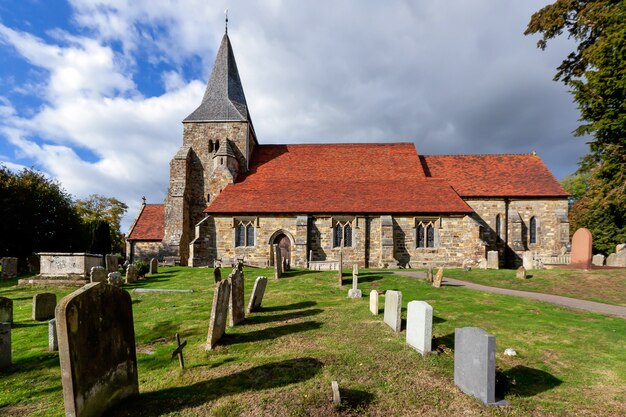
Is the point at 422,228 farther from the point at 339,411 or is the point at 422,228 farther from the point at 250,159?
the point at 339,411

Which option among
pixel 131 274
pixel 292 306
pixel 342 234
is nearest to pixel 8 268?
pixel 131 274

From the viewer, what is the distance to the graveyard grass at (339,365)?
4.80m

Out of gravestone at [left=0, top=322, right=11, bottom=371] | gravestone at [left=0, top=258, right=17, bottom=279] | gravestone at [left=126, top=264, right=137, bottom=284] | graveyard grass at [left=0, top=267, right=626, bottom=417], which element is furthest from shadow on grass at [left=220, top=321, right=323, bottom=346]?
gravestone at [left=0, top=258, right=17, bottom=279]

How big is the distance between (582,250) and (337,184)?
606 inches

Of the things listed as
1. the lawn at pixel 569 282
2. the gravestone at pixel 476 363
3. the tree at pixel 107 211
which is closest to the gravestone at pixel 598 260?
the lawn at pixel 569 282

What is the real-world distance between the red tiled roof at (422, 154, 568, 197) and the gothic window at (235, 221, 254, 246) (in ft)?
51.6

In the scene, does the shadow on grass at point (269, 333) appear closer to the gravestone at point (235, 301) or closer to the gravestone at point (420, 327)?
the gravestone at point (235, 301)

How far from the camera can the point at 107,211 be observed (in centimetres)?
5100

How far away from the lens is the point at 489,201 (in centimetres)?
2525

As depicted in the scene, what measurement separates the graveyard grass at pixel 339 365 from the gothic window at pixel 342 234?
11.9 meters

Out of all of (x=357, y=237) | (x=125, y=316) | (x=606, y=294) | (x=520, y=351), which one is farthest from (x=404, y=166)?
(x=125, y=316)

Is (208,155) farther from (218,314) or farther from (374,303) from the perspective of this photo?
(218,314)

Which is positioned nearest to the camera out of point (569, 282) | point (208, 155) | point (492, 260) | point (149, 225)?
point (569, 282)

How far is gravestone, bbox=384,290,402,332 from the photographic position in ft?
25.8
